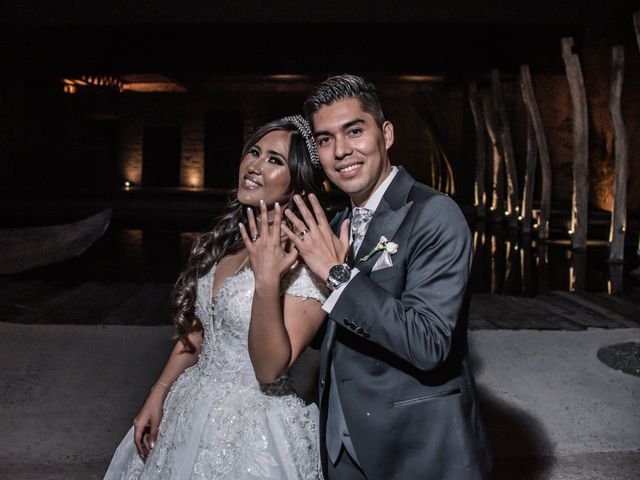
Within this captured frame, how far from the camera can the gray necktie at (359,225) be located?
152 centimetres

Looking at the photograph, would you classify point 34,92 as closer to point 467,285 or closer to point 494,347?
point 494,347

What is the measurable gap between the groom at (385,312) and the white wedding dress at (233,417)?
0.14m

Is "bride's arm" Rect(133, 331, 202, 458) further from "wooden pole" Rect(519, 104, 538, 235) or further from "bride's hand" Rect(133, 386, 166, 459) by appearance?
"wooden pole" Rect(519, 104, 538, 235)

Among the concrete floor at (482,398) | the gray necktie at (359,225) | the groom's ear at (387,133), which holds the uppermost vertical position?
the groom's ear at (387,133)

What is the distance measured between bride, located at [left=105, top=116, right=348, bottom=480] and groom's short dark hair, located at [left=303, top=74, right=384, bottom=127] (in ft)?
0.72

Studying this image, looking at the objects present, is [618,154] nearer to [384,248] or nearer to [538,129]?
[538,129]

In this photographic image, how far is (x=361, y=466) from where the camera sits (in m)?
1.41

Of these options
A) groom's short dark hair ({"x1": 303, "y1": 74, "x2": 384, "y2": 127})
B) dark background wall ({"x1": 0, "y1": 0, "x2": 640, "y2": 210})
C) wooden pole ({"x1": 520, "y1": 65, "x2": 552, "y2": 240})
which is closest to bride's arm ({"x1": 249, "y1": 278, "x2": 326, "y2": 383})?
groom's short dark hair ({"x1": 303, "y1": 74, "x2": 384, "y2": 127})

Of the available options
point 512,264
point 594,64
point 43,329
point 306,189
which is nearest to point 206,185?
point 594,64

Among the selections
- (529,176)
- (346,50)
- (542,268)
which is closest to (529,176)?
(529,176)

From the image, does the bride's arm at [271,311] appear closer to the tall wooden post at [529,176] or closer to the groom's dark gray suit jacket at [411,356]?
the groom's dark gray suit jacket at [411,356]

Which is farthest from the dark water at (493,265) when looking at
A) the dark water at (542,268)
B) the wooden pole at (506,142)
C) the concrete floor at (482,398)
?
the concrete floor at (482,398)

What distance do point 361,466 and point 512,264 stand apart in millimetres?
6691

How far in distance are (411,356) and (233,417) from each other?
2.00 ft
